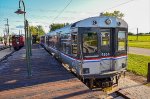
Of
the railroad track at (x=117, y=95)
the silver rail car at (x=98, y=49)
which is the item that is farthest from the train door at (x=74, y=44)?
the railroad track at (x=117, y=95)

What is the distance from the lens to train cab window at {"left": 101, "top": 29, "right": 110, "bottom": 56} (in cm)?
1085

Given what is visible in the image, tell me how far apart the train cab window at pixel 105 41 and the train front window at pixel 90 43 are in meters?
0.34

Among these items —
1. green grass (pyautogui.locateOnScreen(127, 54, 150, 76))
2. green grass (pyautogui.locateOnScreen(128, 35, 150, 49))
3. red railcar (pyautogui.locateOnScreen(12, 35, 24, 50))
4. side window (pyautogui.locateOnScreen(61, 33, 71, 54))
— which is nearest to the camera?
side window (pyautogui.locateOnScreen(61, 33, 71, 54))

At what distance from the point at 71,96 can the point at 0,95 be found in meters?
2.55

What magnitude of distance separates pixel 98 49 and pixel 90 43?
49cm

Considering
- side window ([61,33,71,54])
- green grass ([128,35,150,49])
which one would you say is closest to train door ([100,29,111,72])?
side window ([61,33,71,54])

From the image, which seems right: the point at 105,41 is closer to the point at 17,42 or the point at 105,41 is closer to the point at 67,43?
the point at 67,43

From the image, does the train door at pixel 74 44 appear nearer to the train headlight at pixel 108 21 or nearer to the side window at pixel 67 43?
the side window at pixel 67 43

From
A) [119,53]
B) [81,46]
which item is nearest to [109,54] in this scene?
[119,53]

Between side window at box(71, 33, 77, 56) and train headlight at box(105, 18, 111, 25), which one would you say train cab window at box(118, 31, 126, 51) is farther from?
side window at box(71, 33, 77, 56)

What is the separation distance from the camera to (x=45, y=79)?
10.9m

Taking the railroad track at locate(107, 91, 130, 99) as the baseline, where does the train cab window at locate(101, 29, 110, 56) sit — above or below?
above

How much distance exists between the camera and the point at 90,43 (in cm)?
1057

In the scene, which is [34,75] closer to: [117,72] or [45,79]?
[45,79]
